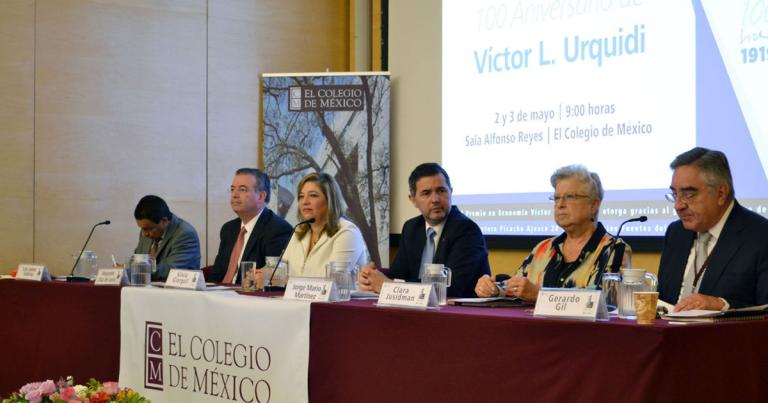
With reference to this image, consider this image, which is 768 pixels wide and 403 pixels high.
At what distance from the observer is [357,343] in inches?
109

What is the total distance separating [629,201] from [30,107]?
11.8 ft

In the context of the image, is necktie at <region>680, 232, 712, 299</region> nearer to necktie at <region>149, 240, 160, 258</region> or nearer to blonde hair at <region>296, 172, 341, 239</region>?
blonde hair at <region>296, 172, 341, 239</region>

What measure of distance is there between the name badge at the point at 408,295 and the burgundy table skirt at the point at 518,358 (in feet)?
0.22

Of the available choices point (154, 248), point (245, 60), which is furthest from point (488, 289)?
point (245, 60)

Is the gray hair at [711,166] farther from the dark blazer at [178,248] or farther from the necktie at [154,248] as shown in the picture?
the necktie at [154,248]

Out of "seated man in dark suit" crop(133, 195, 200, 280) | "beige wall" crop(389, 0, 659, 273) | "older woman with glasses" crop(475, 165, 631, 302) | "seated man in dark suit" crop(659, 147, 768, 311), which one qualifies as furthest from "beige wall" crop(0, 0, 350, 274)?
"seated man in dark suit" crop(659, 147, 768, 311)

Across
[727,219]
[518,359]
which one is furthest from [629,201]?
[518,359]

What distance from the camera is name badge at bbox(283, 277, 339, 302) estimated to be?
9.66 ft

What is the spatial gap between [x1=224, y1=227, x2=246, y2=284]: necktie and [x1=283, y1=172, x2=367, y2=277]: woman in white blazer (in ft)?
1.62

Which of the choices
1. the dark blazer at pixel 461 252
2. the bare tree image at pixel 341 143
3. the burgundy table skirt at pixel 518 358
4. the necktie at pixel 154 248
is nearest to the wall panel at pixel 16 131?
the necktie at pixel 154 248

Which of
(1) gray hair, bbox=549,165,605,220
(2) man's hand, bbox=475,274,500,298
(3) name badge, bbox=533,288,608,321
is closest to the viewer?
(3) name badge, bbox=533,288,608,321

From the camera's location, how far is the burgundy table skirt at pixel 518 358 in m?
2.09

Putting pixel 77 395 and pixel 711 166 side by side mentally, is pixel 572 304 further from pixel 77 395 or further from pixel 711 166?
pixel 77 395

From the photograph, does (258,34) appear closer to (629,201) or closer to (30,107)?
(30,107)
